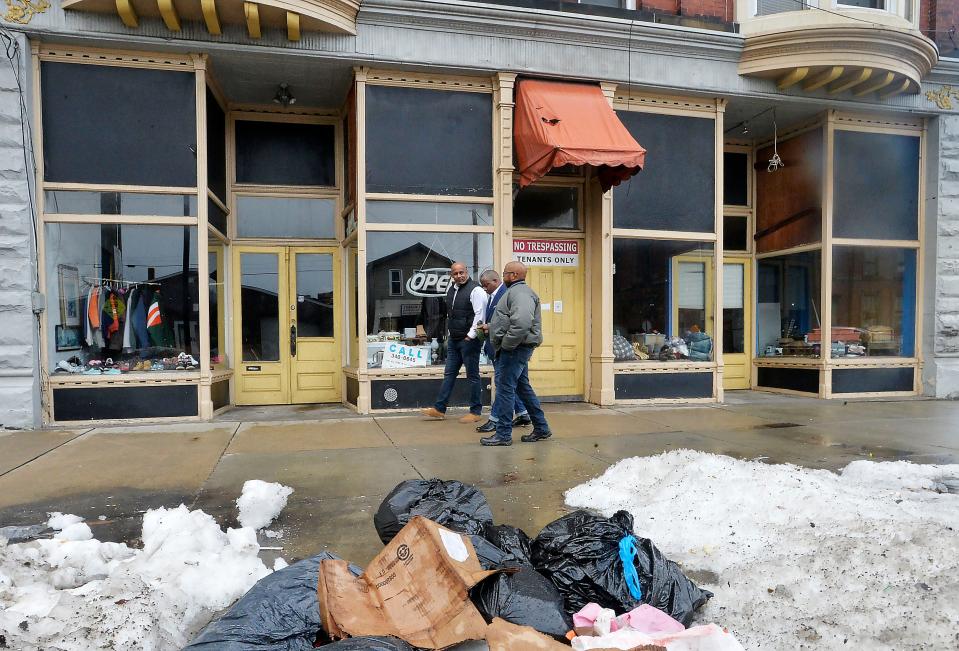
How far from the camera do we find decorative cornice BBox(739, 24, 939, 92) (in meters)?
8.48

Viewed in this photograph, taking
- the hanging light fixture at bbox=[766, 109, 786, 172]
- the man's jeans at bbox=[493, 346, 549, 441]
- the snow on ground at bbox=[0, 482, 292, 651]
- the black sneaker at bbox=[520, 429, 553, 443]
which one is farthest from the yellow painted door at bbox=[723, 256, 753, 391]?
the snow on ground at bbox=[0, 482, 292, 651]

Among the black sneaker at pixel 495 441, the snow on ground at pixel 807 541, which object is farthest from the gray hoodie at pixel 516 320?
the snow on ground at pixel 807 541

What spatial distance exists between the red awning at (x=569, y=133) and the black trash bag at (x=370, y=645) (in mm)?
6337

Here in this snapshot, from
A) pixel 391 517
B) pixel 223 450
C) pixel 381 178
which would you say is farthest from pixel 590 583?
pixel 381 178

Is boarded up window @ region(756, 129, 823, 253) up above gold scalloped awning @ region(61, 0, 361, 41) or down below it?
below

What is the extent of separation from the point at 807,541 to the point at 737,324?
8239 mm

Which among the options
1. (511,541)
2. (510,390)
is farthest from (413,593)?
(510,390)

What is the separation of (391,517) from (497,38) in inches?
279

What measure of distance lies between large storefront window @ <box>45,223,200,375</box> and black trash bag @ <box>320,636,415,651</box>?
21.9ft

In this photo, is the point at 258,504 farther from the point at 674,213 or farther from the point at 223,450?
the point at 674,213

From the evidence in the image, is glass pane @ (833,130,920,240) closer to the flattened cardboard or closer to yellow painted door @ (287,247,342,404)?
yellow painted door @ (287,247,342,404)

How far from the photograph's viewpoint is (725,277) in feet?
35.3

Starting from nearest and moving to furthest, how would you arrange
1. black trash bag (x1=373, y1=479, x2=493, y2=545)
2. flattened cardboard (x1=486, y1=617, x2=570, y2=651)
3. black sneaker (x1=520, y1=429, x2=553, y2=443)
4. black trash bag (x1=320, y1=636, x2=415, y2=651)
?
black trash bag (x1=320, y1=636, x2=415, y2=651) → flattened cardboard (x1=486, y1=617, x2=570, y2=651) → black trash bag (x1=373, y1=479, x2=493, y2=545) → black sneaker (x1=520, y1=429, x2=553, y2=443)

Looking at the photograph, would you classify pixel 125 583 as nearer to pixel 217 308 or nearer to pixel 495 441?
pixel 495 441
